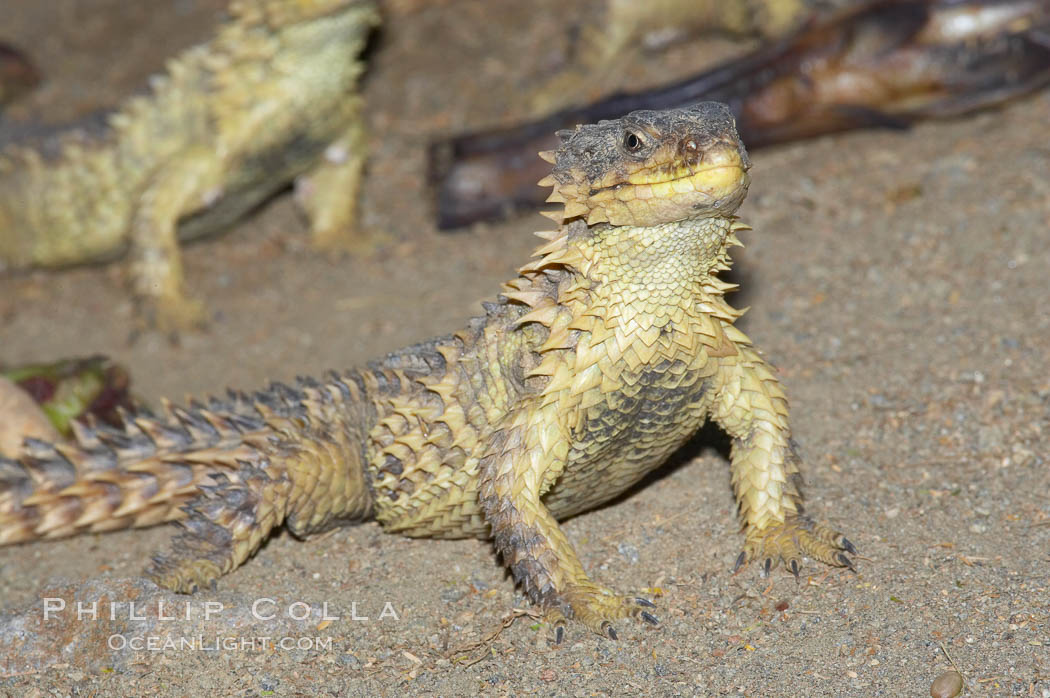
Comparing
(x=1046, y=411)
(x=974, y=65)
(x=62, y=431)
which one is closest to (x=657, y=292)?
(x=1046, y=411)

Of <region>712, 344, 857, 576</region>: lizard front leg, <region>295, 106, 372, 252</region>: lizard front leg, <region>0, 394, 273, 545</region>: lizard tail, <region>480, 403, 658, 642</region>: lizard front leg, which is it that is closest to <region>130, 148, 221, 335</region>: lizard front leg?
<region>295, 106, 372, 252</region>: lizard front leg

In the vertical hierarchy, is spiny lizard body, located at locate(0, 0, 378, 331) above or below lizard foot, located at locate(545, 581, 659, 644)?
above

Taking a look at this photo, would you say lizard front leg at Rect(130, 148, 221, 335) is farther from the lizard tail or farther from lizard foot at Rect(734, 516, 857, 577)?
lizard foot at Rect(734, 516, 857, 577)

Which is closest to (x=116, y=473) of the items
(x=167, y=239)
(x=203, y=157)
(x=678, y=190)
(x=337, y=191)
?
(x=167, y=239)

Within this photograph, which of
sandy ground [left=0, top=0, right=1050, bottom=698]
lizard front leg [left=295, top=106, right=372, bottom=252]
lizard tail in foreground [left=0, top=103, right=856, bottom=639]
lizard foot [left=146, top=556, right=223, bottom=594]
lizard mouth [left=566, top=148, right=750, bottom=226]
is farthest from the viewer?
lizard front leg [left=295, top=106, right=372, bottom=252]

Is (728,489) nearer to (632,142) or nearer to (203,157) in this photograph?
(632,142)

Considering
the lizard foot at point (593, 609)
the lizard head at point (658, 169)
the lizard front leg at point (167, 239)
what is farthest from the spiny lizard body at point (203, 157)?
the lizard foot at point (593, 609)

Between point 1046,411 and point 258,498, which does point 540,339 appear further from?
point 1046,411
